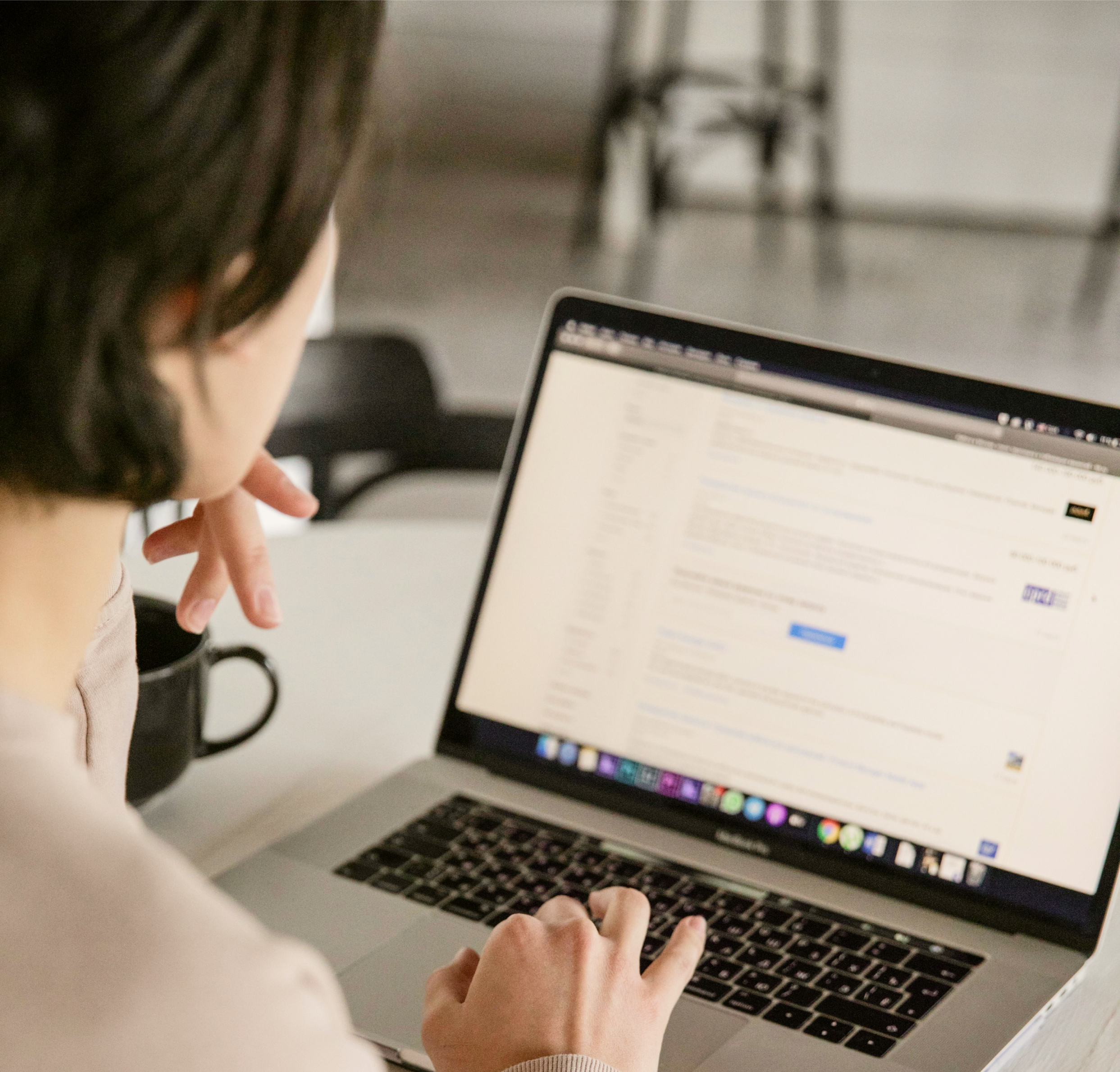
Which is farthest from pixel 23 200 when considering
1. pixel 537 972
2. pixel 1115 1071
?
pixel 1115 1071

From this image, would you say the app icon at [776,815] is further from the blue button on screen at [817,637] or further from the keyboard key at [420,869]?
the keyboard key at [420,869]

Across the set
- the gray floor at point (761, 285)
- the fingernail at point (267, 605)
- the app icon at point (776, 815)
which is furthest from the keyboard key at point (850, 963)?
the gray floor at point (761, 285)

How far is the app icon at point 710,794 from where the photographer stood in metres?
0.86

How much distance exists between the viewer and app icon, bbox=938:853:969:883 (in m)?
0.80

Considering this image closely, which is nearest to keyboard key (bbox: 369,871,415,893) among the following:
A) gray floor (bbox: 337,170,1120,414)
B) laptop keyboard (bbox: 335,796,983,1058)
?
laptop keyboard (bbox: 335,796,983,1058)

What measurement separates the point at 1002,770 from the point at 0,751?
584 mm

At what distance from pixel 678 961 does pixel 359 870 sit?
0.25 metres

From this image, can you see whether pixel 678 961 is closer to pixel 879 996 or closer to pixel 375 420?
pixel 879 996

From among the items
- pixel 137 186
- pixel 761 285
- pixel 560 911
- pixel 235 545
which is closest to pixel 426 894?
pixel 560 911

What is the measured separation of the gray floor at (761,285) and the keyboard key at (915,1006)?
2931 mm

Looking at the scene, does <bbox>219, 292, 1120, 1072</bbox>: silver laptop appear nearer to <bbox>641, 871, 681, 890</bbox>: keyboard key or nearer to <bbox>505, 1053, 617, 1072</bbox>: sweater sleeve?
<bbox>641, 871, 681, 890</bbox>: keyboard key

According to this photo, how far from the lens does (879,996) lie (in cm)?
72

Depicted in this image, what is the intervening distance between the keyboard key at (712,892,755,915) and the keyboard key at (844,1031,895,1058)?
4.6 inches

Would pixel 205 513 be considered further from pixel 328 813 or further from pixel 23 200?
pixel 23 200
